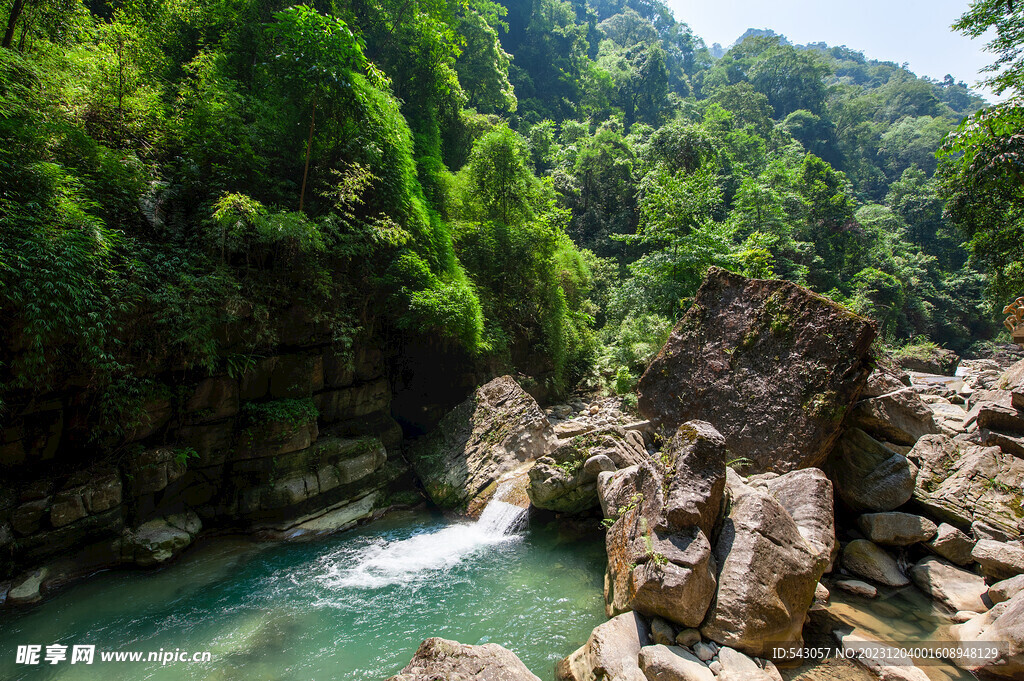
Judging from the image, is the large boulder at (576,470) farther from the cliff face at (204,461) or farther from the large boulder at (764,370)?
the cliff face at (204,461)

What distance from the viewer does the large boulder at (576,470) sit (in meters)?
7.32

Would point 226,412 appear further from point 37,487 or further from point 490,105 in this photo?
point 490,105

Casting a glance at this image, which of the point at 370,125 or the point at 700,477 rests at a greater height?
the point at 370,125

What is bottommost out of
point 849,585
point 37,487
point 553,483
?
point 849,585

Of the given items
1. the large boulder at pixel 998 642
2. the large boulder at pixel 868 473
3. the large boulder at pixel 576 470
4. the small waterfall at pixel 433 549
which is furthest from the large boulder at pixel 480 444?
the large boulder at pixel 998 642

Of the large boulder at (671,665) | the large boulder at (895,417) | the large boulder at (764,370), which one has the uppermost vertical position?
the large boulder at (764,370)

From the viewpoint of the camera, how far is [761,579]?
4.44 m

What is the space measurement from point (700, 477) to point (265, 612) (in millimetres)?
5810

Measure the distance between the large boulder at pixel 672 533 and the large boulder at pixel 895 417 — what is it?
3.60 meters

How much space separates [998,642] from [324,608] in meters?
7.27

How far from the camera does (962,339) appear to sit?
94.2ft

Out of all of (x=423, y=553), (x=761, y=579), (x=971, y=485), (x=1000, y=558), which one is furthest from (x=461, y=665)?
(x=971, y=485)

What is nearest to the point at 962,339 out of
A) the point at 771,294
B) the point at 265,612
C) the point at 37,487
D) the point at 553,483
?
the point at 771,294

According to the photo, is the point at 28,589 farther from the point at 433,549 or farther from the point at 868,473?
the point at 868,473
